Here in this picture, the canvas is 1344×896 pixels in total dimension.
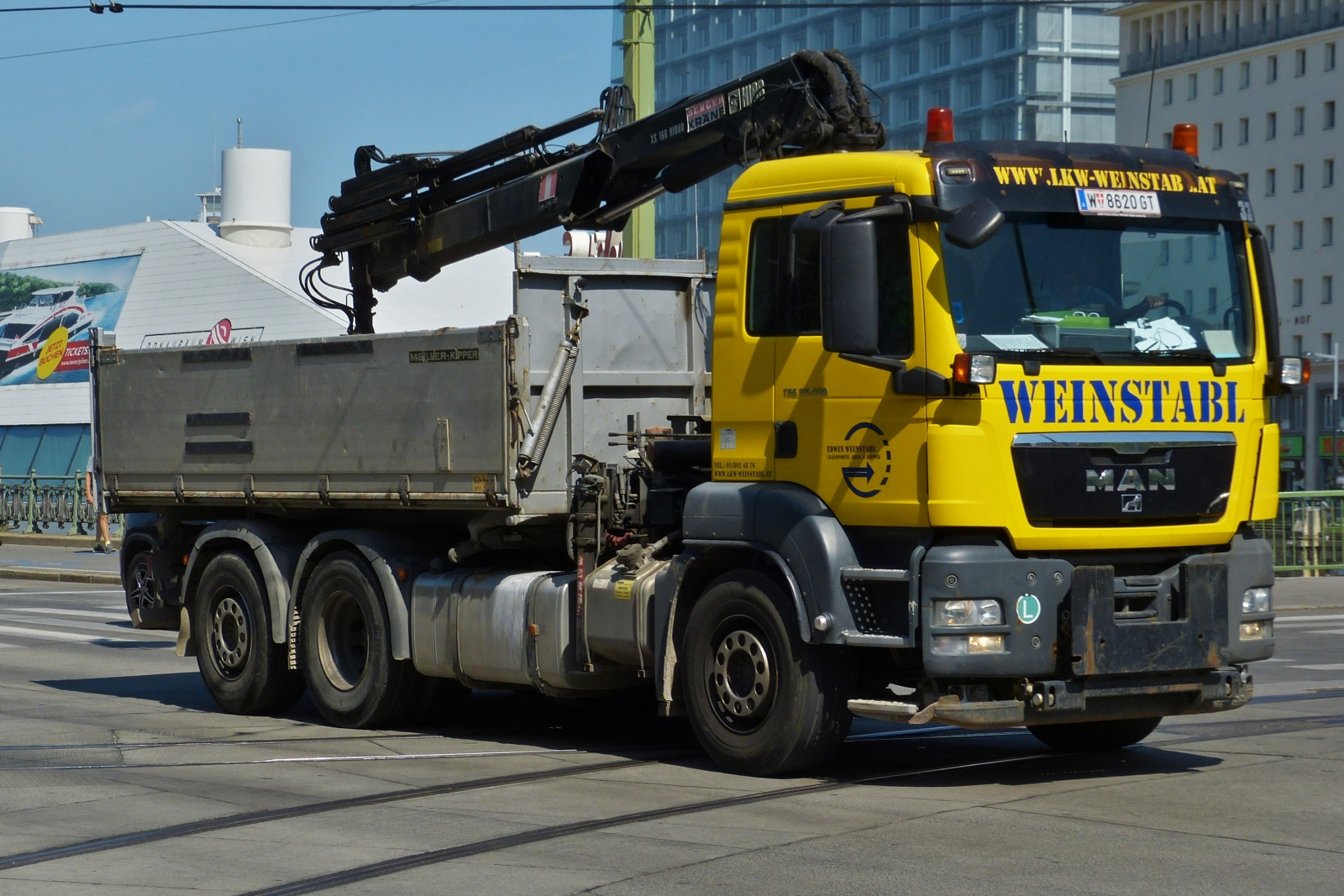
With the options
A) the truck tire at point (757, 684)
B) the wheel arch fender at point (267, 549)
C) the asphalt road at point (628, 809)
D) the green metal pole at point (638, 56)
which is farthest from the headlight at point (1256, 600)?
the green metal pole at point (638, 56)

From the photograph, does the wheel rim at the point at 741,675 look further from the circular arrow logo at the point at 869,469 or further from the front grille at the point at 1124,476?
the front grille at the point at 1124,476

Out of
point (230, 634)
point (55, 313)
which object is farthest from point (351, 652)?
point (55, 313)

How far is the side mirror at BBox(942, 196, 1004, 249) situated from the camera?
8484 millimetres

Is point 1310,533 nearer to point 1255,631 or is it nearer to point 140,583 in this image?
point 140,583

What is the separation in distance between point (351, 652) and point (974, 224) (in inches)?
219

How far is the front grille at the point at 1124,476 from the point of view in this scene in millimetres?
8609

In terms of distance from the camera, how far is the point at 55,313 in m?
56.7

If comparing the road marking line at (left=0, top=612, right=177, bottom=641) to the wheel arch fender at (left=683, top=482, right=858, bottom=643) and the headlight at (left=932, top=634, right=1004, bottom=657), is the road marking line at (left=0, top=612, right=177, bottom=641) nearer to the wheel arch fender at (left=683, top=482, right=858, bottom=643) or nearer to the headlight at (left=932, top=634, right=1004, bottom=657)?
the wheel arch fender at (left=683, top=482, right=858, bottom=643)

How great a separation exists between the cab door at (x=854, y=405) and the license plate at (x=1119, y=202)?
0.91 metres

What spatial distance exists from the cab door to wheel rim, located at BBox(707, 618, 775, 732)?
2.71ft

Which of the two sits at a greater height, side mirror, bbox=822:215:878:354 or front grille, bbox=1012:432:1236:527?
side mirror, bbox=822:215:878:354

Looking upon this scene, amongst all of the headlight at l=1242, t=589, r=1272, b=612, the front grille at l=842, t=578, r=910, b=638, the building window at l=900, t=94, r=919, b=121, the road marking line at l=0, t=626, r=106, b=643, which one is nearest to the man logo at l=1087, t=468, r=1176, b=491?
the headlight at l=1242, t=589, r=1272, b=612

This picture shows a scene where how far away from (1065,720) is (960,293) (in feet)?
6.87

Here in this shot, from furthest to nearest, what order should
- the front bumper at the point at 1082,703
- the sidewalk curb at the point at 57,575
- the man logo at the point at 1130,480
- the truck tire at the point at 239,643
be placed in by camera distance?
the sidewalk curb at the point at 57,575 → the truck tire at the point at 239,643 → the man logo at the point at 1130,480 → the front bumper at the point at 1082,703
